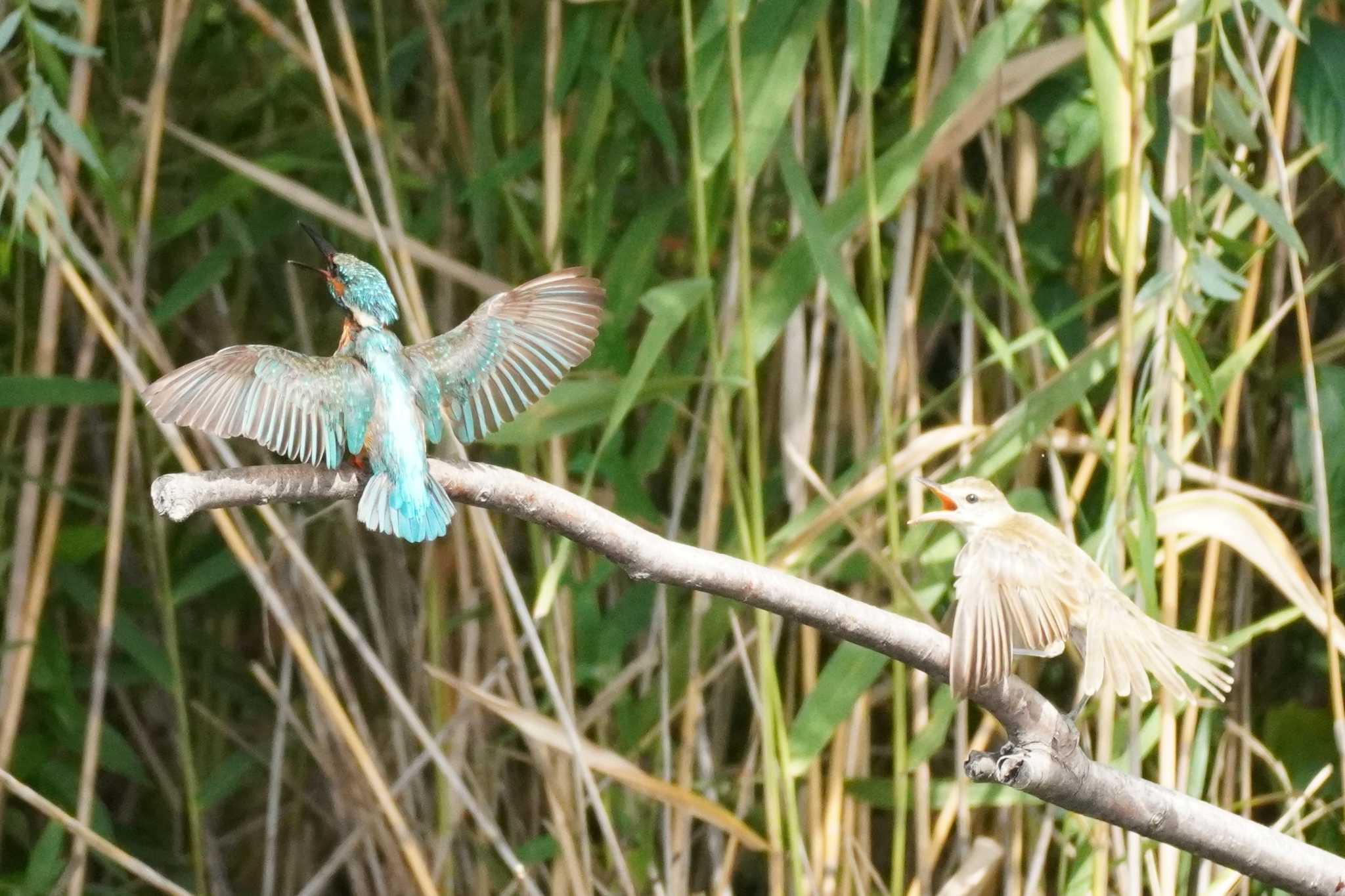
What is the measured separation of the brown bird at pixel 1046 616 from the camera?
120 cm

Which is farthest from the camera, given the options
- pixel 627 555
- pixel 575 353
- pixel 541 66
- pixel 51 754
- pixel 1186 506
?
pixel 51 754

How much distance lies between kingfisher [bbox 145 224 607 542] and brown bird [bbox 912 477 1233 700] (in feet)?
1.18

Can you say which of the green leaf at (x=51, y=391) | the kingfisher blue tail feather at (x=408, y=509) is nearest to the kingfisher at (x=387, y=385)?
the kingfisher blue tail feather at (x=408, y=509)

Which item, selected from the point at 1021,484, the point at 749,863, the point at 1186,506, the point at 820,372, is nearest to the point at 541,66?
the point at 820,372

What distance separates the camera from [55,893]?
225 cm

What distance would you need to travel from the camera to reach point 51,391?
2059 mm

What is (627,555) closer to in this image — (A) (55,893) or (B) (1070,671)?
(B) (1070,671)

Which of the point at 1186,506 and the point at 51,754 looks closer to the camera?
the point at 1186,506

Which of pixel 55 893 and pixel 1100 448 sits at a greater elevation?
pixel 1100 448

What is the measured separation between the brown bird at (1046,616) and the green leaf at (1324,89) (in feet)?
2.45

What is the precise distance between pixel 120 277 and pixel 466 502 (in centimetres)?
104

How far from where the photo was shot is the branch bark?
1.13 meters

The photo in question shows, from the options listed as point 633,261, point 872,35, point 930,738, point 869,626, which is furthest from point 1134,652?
point 633,261

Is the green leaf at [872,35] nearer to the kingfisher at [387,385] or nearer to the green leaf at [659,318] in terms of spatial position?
the green leaf at [659,318]
